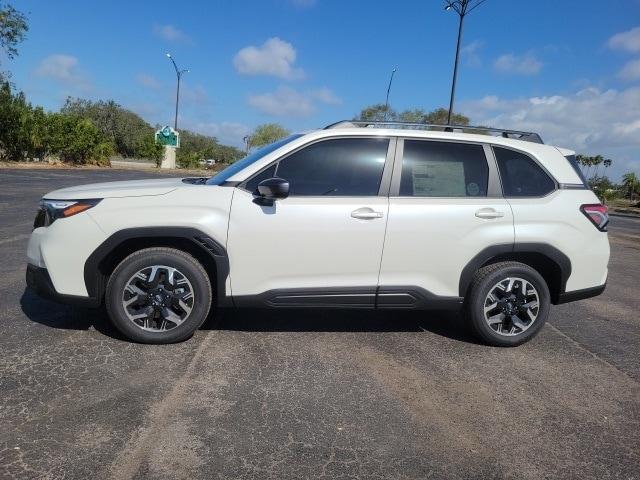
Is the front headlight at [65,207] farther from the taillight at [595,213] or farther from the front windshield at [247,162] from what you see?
the taillight at [595,213]

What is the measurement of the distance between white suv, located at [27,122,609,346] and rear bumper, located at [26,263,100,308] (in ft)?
0.03

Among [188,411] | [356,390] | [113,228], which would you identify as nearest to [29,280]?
[113,228]

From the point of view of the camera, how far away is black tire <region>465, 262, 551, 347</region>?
165 inches

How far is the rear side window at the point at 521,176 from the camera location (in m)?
4.30

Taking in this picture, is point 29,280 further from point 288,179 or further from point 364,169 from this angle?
point 364,169

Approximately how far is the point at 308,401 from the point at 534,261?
2.42 meters

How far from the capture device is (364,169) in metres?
4.12

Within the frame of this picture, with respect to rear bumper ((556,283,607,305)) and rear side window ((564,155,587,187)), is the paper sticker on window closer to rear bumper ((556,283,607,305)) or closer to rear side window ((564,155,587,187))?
rear side window ((564,155,587,187))

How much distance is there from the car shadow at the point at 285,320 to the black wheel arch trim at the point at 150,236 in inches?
20.7

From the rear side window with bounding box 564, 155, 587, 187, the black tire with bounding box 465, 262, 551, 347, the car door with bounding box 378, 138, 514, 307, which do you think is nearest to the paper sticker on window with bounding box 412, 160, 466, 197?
the car door with bounding box 378, 138, 514, 307

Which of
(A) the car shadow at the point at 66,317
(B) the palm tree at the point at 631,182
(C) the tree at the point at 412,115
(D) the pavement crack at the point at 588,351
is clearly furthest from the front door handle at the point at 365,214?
(B) the palm tree at the point at 631,182

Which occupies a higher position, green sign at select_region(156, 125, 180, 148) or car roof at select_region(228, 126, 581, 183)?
green sign at select_region(156, 125, 180, 148)

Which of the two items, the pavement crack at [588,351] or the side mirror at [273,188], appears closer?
the side mirror at [273,188]

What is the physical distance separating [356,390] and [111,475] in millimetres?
1578
